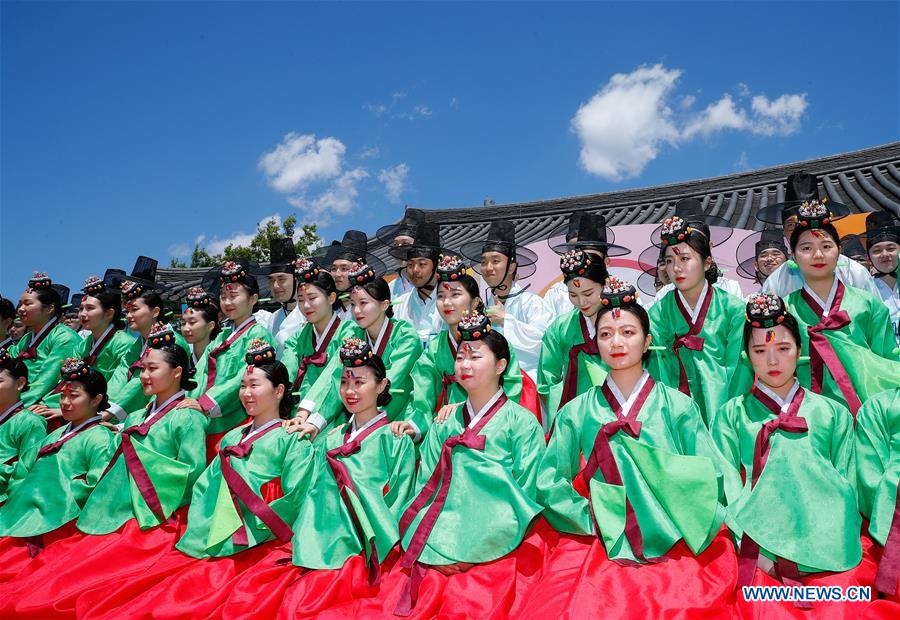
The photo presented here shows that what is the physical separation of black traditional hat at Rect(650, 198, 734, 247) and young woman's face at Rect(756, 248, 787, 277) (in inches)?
15.5

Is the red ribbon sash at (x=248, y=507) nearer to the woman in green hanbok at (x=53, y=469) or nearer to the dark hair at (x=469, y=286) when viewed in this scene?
the woman in green hanbok at (x=53, y=469)

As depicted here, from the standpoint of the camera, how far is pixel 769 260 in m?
5.44

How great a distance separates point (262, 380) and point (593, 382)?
2117 mm

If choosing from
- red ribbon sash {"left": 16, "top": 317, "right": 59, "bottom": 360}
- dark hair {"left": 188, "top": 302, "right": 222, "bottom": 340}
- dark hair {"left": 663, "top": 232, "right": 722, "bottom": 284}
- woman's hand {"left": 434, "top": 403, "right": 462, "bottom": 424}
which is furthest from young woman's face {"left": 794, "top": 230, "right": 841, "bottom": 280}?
red ribbon sash {"left": 16, "top": 317, "right": 59, "bottom": 360}

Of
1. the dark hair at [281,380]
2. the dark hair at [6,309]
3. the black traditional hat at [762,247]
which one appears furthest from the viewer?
the dark hair at [6,309]

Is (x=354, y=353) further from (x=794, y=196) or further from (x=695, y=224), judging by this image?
(x=794, y=196)

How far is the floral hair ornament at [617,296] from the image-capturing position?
3520mm

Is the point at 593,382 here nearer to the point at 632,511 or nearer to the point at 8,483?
the point at 632,511

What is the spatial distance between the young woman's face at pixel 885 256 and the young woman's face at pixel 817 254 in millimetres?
1529

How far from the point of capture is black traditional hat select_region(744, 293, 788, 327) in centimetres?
332

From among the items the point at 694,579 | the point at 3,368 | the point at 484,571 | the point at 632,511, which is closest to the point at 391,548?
the point at 484,571

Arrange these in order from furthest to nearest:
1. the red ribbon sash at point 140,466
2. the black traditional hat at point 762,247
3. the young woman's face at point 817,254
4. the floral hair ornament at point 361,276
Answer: the black traditional hat at point 762,247 < the floral hair ornament at point 361,276 < the red ribbon sash at point 140,466 < the young woman's face at point 817,254

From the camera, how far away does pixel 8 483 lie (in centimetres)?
509

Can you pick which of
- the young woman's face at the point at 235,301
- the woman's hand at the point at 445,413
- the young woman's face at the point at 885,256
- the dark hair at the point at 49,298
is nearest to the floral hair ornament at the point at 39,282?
the dark hair at the point at 49,298
